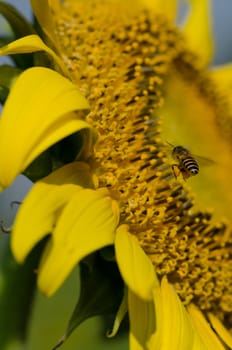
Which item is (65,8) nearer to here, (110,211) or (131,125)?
(131,125)

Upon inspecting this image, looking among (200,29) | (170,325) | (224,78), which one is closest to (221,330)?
(170,325)

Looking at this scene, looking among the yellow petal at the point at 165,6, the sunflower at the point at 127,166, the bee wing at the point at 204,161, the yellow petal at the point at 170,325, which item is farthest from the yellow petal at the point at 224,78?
the yellow petal at the point at 170,325

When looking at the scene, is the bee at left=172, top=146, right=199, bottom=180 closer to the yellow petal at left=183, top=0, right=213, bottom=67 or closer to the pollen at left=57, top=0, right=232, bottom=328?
the pollen at left=57, top=0, right=232, bottom=328

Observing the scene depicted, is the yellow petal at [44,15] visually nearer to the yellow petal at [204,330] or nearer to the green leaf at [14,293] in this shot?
the green leaf at [14,293]

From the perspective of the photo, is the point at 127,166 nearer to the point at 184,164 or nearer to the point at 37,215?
the point at 184,164

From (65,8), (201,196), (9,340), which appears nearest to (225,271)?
(201,196)

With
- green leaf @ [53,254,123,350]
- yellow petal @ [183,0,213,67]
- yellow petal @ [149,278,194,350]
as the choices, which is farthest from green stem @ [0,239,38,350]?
yellow petal @ [183,0,213,67]
